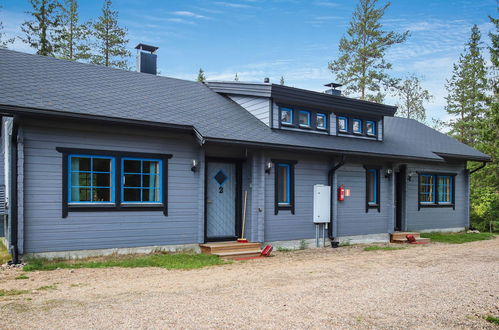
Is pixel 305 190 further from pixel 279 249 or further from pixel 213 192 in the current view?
pixel 213 192

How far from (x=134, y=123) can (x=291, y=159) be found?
457 centimetres

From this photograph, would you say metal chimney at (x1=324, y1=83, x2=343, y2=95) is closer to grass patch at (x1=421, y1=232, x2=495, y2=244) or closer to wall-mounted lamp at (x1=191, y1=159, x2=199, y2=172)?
grass patch at (x1=421, y1=232, x2=495, y2=244)

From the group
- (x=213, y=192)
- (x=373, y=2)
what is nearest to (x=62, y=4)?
(x=373, y=2)

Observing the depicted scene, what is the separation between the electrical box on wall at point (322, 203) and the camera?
12695 millimetres

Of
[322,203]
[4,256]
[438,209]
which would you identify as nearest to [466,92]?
[438,209]

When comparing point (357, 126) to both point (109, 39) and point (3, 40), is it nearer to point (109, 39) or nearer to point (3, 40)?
point (109, 39)

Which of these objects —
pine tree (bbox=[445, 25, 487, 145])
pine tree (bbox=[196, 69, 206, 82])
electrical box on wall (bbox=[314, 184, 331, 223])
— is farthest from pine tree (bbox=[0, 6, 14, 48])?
pine tree (bbox=[445, 25, 487, 145])

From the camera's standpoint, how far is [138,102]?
35.5ft

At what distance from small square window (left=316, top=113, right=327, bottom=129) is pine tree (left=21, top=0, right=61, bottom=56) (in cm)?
2062

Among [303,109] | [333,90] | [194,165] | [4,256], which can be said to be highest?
[333,90]

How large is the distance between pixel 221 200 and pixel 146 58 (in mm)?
5699

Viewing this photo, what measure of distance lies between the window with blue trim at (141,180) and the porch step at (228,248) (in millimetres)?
1572

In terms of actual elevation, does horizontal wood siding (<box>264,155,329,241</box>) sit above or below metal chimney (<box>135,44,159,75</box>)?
below

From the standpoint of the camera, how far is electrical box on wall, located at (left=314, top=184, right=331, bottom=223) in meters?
12.7
